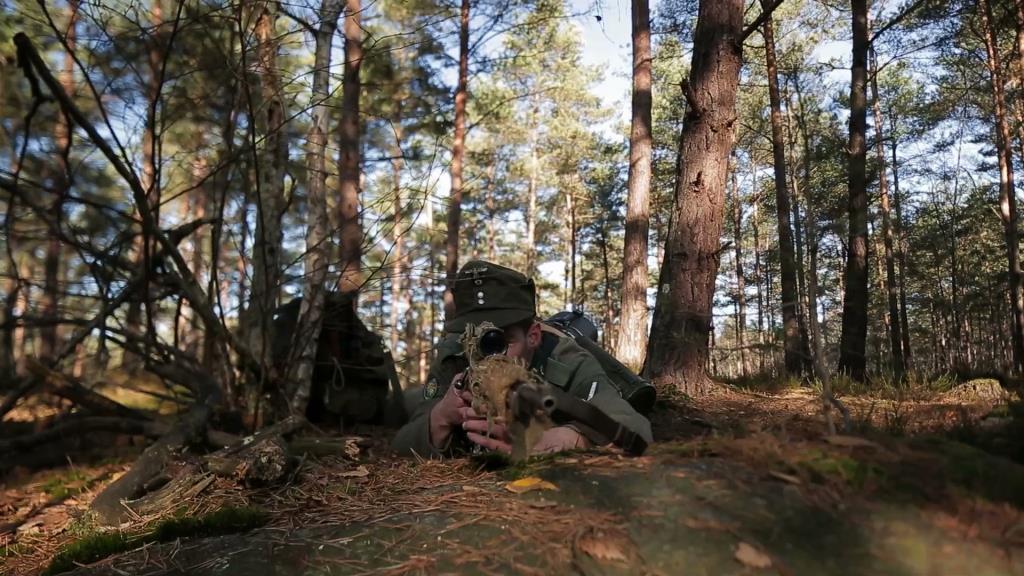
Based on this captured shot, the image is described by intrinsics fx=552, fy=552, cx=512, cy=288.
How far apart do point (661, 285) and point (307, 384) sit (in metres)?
3.68

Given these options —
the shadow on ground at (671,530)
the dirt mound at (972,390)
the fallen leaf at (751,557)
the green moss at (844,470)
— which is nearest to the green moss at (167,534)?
the shadow on ground at (671,530)

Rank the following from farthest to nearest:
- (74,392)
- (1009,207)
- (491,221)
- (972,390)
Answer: (491,221) → (1009,207) → (972,390) → (74,392)

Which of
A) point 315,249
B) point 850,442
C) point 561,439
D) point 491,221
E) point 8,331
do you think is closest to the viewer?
point 850,442

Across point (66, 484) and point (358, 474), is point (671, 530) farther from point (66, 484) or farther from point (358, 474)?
point (66, 484)

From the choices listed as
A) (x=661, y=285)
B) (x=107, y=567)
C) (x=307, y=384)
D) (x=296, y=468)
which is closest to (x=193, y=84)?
(x=307, y=384)

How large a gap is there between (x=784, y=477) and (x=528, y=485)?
647 mm

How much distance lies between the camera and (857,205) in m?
9.44

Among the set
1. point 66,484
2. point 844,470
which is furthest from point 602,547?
point 66,484

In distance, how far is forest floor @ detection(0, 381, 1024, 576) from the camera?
979 mm

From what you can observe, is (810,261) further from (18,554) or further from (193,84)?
(193,84)

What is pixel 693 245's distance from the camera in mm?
5473

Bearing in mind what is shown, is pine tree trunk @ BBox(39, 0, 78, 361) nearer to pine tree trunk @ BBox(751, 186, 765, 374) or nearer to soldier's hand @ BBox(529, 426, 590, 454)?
soldier's hand @ BBox(529, 426, 590, 454)

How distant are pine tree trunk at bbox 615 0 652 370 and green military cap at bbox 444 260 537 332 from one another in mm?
6493

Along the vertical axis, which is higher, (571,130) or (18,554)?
(571,130)
